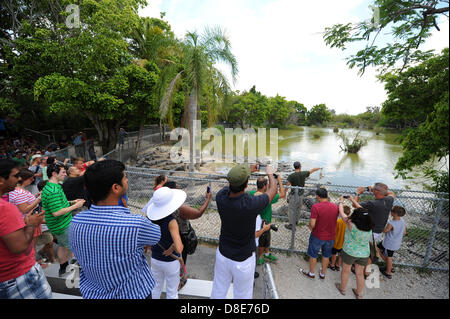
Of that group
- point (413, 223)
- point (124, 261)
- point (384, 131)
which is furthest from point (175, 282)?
point (384, 131)

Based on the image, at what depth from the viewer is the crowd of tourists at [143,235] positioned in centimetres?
152

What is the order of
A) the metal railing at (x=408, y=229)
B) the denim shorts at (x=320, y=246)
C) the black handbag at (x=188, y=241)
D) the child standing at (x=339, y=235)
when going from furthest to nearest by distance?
the metal railing at (x=408, y=229) → the child standing at (x=339, y=235) → the denim shorts at (x=320, y=246) → the black handbag at (x=188, y=241)

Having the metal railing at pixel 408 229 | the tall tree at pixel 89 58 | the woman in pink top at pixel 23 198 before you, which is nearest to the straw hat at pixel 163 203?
the metal railing at pixel 408 229

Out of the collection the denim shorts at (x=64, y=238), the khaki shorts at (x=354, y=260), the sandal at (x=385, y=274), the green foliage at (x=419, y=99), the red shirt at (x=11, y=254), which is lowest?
the sandal at (x=385, y=274)

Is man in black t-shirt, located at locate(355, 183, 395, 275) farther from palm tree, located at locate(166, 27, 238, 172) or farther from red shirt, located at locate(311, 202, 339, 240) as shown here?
palm tree, located at locate(166, 27, 238, 172)

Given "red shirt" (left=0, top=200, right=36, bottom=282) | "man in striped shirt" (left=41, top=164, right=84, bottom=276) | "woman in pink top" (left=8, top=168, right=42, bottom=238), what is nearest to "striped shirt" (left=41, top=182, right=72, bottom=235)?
"man in striped shirt" (left=41, top=164, right=84, bottom=276)

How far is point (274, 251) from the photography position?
441 centimetres

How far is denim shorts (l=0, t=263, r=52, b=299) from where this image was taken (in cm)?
191

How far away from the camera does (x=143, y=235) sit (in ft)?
5.14

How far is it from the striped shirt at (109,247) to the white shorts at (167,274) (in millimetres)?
796

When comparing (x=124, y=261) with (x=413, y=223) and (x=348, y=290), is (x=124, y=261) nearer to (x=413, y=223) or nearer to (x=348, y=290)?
(x=348, y=290)

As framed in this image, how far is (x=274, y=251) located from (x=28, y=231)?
4.05 meters

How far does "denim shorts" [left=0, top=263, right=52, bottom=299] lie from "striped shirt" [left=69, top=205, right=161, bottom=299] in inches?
35.1

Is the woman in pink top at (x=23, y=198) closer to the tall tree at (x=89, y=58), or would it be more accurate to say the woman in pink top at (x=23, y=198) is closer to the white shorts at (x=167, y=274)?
the white shorts at (x=167, y=274)
